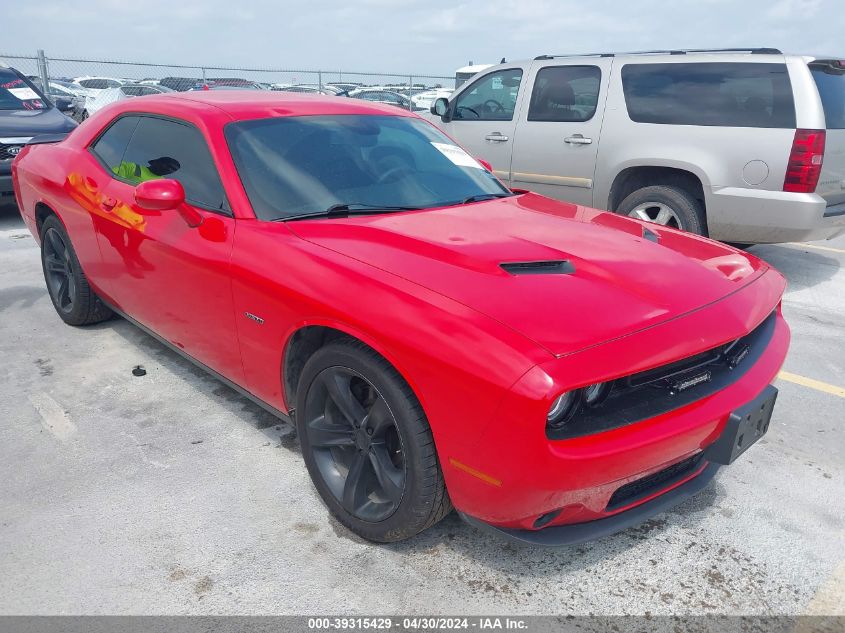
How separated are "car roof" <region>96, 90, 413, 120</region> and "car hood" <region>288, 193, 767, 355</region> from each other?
83 cm

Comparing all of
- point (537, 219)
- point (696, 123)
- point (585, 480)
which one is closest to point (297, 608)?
point (585, 480)

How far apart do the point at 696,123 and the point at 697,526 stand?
4.14 m

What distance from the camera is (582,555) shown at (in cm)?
238

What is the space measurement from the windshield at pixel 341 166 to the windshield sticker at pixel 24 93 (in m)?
6.96

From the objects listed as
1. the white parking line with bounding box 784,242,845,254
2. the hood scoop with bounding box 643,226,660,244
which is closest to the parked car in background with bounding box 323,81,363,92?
the white parking line with bounding box 784,242,845,254

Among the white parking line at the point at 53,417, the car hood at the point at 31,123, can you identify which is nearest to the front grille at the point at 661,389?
the white parking line at the point at 53,417

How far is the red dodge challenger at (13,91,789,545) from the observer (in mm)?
1892

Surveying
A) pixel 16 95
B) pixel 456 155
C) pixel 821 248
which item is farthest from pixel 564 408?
pixel 16 95

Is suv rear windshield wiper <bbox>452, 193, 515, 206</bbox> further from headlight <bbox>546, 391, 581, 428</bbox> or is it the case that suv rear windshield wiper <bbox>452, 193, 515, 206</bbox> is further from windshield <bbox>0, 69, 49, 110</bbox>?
windshield <bbox>0, 69, 49, 110</bbox>

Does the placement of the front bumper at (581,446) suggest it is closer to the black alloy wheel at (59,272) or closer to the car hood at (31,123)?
the black alloy wheel at (59,272)

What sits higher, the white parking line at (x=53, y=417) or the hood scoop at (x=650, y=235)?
the hood scoop at (x=650, y=235)

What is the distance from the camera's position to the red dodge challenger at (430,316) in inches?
74.5

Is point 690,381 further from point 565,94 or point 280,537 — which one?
point 565,94

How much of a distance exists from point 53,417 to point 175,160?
140 centimetres
